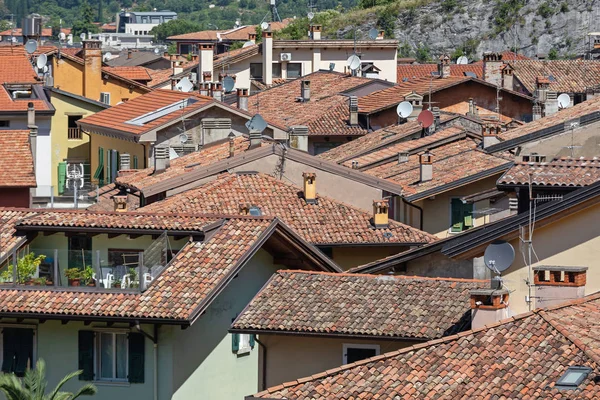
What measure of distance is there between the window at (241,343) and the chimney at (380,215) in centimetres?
876

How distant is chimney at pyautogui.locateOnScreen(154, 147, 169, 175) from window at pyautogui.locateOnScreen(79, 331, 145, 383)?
15841 millimetres

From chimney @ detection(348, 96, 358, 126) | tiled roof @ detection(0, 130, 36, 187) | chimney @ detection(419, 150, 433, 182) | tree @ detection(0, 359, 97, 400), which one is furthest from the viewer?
chimney @ detection(348, 96, 358, 126)

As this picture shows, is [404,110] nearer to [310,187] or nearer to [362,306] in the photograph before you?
[310,187]

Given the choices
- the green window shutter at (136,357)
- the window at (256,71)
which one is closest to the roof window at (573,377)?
the green window shutter at (136,357)

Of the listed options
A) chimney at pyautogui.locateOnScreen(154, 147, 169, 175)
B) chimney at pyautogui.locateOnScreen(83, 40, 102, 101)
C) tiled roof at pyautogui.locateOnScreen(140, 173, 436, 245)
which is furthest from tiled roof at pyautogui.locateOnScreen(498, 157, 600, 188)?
chimney at pyautogui.locateOnScreen(83, 40, 102, 101)

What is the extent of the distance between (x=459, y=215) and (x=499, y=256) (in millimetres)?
17125

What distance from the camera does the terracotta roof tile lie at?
21.5 meters

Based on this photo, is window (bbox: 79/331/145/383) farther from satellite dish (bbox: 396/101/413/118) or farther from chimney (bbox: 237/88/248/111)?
chimney (bbox: 237/88/248/111)

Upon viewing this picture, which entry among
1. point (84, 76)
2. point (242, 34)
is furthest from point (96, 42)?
point (242, 34)

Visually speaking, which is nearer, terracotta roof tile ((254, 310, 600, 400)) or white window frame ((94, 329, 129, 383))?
terracotta roof tile ((254, 310, 600, 400))

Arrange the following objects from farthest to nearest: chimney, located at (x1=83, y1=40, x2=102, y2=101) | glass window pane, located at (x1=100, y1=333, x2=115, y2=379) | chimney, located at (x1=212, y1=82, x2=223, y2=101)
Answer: chimney, located at (x1=83, y1=40, x2=102, y2=101) < chimney, located at (x1=212, y1=82, x2=223, y2=101) < glass window pane, located at (x1=100, y1=333, x2=115, y2=379)

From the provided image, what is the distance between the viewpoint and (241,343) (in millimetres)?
29953

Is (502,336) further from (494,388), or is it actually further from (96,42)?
(96,42)

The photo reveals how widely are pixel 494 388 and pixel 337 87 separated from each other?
46.1 metres
